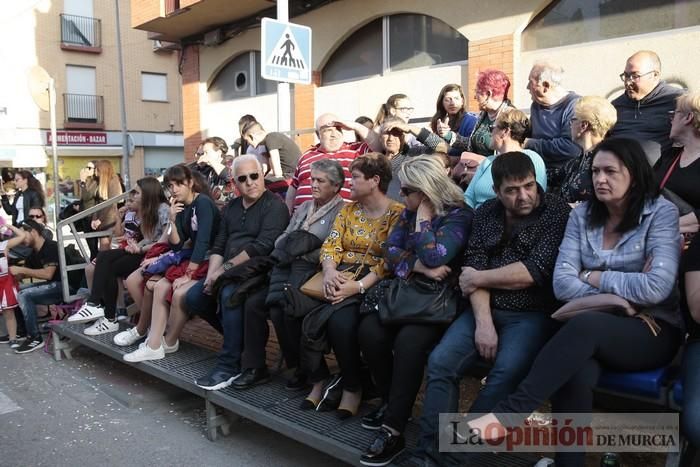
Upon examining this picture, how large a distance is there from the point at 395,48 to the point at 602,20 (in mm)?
3304

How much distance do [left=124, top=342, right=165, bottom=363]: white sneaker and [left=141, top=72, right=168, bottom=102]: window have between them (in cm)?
2573

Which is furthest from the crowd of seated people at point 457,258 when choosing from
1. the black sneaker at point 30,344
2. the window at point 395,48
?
the window at point 395,48

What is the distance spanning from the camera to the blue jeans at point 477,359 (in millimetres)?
2758

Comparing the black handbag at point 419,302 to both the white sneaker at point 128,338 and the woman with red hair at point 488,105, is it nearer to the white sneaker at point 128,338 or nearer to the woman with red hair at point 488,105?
the woman with red hair at point 488,105

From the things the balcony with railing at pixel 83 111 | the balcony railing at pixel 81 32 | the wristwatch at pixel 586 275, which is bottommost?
the wristwatch at pixel 586 275

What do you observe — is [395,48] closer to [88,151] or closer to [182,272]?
[182,272]

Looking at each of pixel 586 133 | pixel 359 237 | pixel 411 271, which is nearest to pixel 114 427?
pixel 359 237

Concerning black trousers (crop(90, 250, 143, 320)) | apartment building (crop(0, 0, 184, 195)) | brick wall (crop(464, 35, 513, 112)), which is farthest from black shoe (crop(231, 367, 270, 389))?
apartment building (crop(0, 0, 184, 195))

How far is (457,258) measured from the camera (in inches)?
128

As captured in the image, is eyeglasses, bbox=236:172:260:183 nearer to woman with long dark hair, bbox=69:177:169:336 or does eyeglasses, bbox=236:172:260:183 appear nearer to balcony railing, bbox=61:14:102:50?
woman with long dark hair, bbox=69:177:169:336

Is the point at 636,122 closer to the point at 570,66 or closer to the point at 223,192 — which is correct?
the point at 570,66

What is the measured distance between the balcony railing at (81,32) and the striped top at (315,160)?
999 inches

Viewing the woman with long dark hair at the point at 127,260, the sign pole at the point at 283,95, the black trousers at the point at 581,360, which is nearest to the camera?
the black trousers at the point at 581,360

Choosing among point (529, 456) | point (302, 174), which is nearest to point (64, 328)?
point (302, 174)
